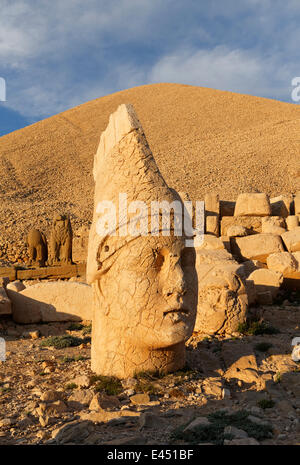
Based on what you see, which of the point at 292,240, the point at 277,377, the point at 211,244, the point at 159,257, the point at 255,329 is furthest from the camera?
the point at 292,240

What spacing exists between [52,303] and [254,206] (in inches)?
313

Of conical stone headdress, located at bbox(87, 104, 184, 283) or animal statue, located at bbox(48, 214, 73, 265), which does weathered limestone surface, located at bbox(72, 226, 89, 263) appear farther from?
conical stone headdress, located at bbox(87, 104, 184, 283)

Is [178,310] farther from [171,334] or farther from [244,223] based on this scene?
[244,223]

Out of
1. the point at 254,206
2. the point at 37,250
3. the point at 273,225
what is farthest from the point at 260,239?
the point at 37,250

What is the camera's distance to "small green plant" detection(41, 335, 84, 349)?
6.32 m

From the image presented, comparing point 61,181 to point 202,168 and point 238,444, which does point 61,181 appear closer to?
point 202,168

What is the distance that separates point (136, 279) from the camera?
166 inches

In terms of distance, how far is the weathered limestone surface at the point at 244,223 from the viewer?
13250 millimetres

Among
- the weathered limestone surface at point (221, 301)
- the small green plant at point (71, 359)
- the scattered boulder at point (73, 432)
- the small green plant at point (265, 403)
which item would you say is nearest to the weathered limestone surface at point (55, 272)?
the weathered limestone surface at point (221, 301)

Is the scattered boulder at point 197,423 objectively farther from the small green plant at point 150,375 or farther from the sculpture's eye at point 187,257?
the sculpture's eye at point 187,257

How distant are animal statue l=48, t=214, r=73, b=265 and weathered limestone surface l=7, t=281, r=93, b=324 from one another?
198 inches

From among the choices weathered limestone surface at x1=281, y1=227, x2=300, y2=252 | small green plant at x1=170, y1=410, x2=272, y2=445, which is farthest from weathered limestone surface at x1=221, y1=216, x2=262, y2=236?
small green plant at x1=170, y1=410, x2=272, y2=445

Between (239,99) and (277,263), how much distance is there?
42.4 meters

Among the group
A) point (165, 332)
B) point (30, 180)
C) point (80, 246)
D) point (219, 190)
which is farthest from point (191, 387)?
point (30, 180)
